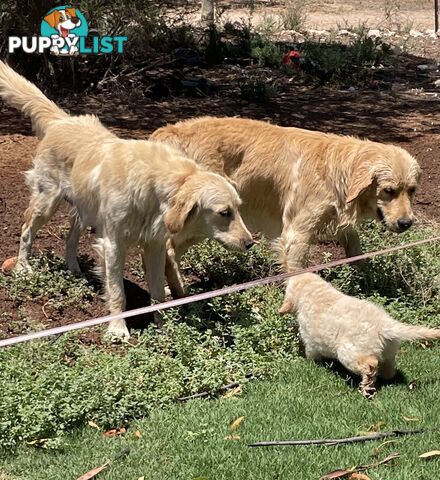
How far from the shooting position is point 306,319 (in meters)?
6.49

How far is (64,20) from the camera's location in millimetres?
13391

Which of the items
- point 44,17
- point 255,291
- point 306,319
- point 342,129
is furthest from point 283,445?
point 44,17

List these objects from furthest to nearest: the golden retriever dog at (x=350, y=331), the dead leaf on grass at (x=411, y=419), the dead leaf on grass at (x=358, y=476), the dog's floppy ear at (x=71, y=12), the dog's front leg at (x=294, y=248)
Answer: the dog's floppy ear at (x=71, y=12), the dog's front leg at (x=294, y=248), the golden retriever dog at (x=350, y=331), the dead leaf on grass at (x=411, y=419), the dead leaf on grass at (x=358, y=476)

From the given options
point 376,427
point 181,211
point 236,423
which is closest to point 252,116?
point 181,211

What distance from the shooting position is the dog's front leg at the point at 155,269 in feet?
24.2

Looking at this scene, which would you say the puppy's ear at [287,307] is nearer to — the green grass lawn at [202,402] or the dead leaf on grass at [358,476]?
the green grass lawn at [202,402]

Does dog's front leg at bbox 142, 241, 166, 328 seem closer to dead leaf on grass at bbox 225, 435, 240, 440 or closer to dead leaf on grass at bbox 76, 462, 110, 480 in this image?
dead leaf on grass at bbox 225, 435, 240, 440

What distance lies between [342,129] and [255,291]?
18.3ft

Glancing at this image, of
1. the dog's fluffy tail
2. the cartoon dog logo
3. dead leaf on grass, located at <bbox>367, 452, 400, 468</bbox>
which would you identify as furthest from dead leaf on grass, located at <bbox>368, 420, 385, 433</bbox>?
the cartoon dog logo

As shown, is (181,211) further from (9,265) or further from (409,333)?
(9,265)

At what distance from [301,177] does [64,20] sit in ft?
23.0

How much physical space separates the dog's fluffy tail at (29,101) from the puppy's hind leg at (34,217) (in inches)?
25.6

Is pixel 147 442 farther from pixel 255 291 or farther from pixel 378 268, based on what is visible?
pixel 378 268

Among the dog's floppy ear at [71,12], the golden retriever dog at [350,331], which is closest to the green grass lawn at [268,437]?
the golden retriever dog at [350,331]
